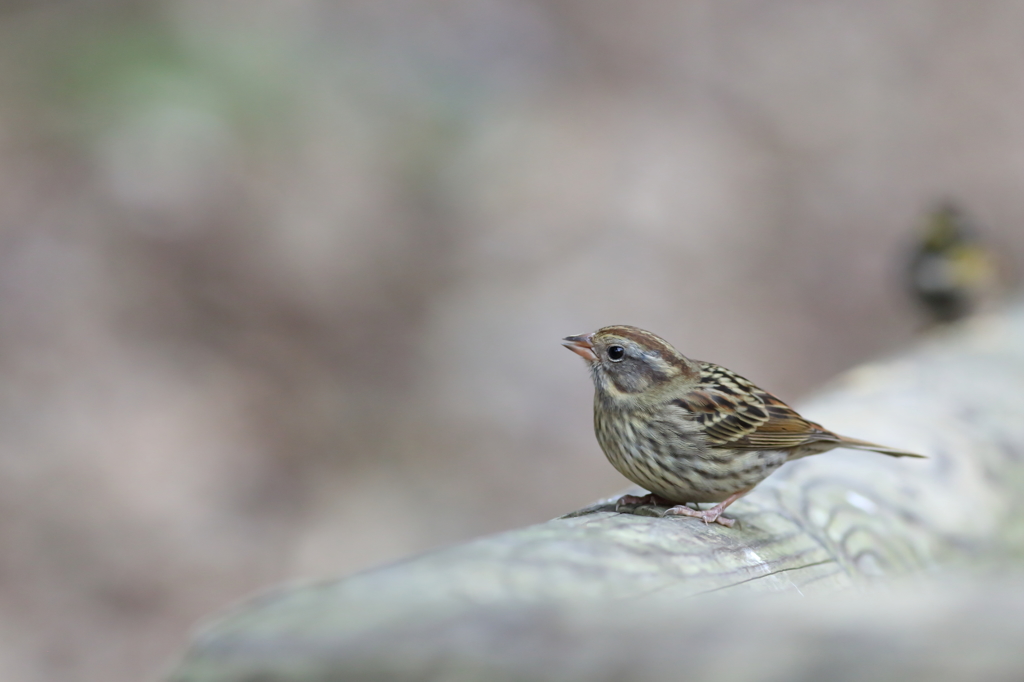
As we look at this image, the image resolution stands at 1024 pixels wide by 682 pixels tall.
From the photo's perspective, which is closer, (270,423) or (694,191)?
(270,423)

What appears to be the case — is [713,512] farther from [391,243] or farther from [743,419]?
[391,243]

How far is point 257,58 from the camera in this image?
936 centimetres

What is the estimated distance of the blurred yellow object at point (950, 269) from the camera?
6.43m

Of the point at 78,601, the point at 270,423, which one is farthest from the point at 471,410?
the point at 78,601

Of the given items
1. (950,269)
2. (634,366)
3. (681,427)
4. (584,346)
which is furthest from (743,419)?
(950,269)

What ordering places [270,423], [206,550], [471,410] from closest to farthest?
[206,550] < [270,423] < [471,410]

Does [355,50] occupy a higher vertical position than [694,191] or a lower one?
higher

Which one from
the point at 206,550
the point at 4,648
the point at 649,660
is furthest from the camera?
the point at 206,550

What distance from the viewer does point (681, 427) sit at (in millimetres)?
3098

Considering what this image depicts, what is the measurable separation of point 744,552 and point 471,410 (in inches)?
244

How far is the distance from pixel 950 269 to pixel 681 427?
4.09 m

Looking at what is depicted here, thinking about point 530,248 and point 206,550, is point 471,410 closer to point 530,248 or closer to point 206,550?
point 530,248

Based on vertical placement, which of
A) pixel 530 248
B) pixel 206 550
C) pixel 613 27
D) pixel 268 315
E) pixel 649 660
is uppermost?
pixel 613 27

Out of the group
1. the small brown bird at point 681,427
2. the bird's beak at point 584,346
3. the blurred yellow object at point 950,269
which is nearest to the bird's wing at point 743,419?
the small brown bird at point 681,427
